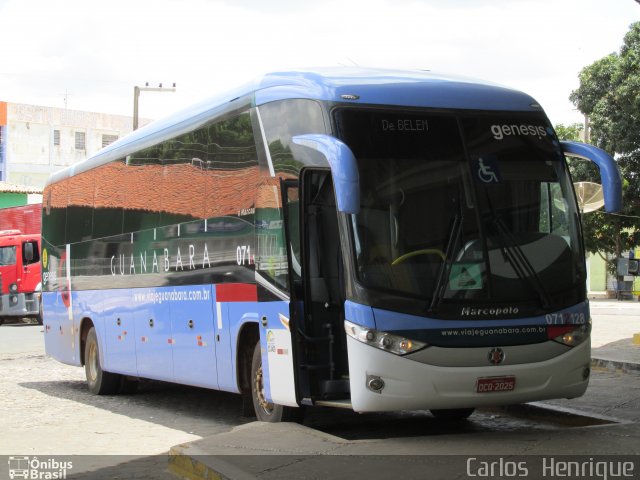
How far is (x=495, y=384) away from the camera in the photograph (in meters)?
8.65

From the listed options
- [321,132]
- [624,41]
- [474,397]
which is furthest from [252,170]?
[624,41]

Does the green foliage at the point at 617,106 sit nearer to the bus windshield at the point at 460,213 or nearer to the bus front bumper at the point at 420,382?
the bus windshield at the point at 460,213

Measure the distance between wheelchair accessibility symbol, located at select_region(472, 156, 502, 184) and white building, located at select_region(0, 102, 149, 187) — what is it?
68.3 m

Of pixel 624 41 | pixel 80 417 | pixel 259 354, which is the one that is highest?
pixel 624 41

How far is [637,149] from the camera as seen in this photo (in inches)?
1411

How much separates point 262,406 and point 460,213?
3.06 metres

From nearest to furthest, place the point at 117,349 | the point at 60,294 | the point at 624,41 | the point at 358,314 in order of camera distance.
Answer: the point at 358,314 < the point at 117,349 < the point at 60,294 < the point at 624,41

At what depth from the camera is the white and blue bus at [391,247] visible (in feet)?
28.1

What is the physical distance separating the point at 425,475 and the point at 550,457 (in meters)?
1.03

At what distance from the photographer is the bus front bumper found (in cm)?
847

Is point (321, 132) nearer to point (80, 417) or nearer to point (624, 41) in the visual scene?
point (80, 417)

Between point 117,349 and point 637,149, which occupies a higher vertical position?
point 637,149
